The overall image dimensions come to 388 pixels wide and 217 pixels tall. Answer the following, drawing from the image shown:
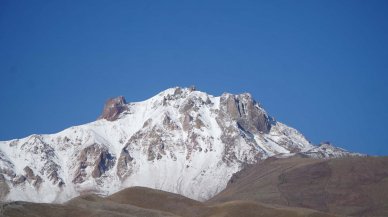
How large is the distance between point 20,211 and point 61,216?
10576 mm

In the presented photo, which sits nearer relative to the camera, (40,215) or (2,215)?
(2,215)

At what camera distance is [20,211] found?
196 m

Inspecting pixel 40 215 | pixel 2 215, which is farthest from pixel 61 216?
pixel 2 215

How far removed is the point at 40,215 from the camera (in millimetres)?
198875

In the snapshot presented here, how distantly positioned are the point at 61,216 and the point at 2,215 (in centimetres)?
1880

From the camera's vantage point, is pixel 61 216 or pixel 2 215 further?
pixel 61 216

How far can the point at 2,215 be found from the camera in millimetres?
185250

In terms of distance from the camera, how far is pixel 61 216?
200 metres

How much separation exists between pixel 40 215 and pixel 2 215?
15.2 metres

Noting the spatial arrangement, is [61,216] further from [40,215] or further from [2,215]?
[2,215]
